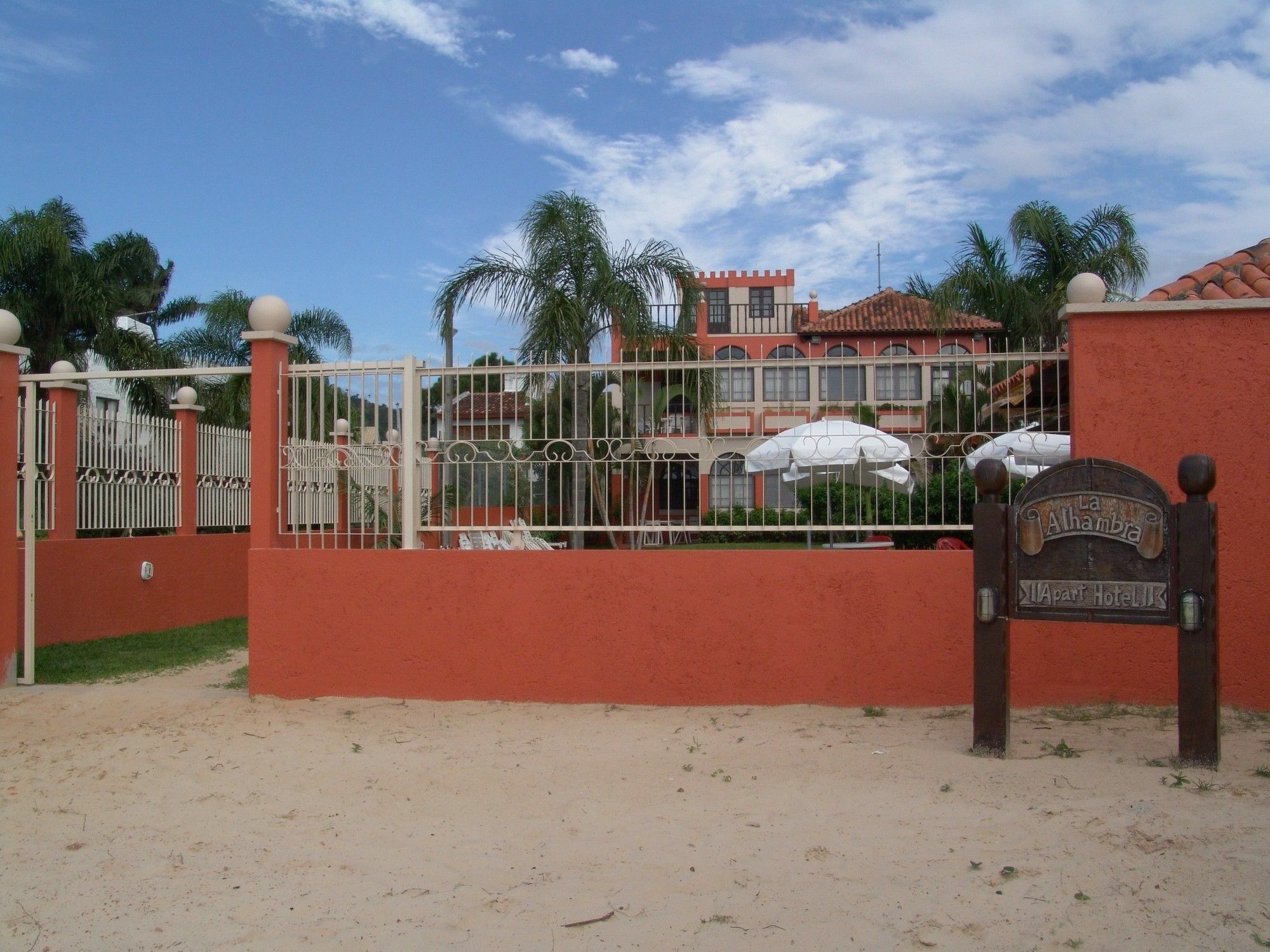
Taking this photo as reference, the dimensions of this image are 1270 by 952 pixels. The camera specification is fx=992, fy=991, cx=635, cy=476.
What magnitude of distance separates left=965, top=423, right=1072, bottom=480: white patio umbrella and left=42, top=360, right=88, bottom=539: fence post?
8.61m

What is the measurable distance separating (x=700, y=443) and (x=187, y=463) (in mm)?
8111

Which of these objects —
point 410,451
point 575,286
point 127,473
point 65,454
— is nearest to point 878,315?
point 575,286

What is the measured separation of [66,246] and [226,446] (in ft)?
31.5

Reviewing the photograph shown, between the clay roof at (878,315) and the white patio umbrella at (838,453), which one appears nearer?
the white patio umbrella at (838,453)

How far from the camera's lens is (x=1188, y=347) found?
6203 millimetres

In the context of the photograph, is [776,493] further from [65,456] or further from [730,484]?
[65,456]

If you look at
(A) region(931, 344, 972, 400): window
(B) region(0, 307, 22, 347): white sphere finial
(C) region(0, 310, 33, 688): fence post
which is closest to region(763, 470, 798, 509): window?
(A) region(931, 344, 972, 400): window

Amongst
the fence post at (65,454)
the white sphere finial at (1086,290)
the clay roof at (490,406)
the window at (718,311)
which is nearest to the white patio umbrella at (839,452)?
the white sphere finial at (1086,290)

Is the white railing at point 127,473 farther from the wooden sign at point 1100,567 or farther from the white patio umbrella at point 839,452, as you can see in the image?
the wooden sign at point 1100,567

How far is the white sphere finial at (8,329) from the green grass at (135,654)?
274cm

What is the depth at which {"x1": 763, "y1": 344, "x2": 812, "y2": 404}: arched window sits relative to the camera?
648 cm

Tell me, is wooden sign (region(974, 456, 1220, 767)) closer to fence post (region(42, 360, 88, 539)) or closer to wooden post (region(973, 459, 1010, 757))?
wooden post (region(973, 459, 1010, 757))

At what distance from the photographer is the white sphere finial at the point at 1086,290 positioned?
20.6 feet

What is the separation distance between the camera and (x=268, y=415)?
7.10 metres
